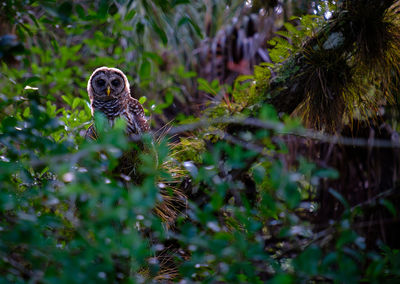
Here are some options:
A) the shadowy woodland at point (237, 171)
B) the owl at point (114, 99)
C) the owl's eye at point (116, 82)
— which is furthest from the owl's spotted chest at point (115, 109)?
the shadowy woodland at point (237, 171)

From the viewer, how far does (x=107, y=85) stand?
360 centimetres

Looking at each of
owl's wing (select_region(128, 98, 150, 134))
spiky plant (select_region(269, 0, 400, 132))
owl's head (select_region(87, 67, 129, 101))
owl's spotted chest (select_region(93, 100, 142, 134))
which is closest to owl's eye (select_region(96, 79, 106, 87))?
owl's head (select_region(87, 67, 129, 101))

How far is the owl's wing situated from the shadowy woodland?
1.16 ft

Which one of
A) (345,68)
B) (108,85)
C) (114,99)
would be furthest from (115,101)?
(345,68)

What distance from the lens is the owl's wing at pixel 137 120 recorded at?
330 cm

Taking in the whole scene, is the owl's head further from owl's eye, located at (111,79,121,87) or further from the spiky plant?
the spiky plant

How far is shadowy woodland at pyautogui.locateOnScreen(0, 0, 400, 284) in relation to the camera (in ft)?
4.09

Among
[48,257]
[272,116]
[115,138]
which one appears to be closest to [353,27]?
[272,116]

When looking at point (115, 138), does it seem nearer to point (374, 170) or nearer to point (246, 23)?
point (374, 170)

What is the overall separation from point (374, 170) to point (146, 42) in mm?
3493

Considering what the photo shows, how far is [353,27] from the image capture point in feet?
8.52

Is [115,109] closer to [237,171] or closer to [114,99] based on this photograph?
[114,99]

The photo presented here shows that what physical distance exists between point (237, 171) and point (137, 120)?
124cm

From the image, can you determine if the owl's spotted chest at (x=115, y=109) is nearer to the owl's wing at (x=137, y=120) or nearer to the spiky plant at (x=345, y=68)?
the owl's wing at (x=137, y=120)
